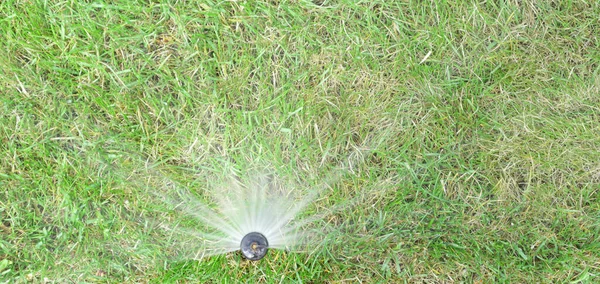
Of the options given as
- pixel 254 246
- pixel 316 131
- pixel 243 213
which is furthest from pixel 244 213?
pixel 316 131

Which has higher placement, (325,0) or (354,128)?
(325,0)

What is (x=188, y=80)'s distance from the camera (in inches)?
100.0

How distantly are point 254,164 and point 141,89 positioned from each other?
0.63m

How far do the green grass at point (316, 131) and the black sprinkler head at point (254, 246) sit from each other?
8 centimetres

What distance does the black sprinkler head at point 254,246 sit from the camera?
241 cm

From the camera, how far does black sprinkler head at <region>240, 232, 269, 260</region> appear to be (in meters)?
2.41

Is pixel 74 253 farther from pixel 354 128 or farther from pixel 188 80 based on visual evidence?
pixel 354 128

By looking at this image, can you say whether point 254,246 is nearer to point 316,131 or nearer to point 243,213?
point 243,213

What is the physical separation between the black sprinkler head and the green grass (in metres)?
0.08

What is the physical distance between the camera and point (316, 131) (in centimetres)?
251

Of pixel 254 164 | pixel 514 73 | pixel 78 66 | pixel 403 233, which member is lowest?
pixel 403 233

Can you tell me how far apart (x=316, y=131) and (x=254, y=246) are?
1.92ft

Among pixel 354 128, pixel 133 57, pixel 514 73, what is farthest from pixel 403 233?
pixel 133 57

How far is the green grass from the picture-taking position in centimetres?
249
